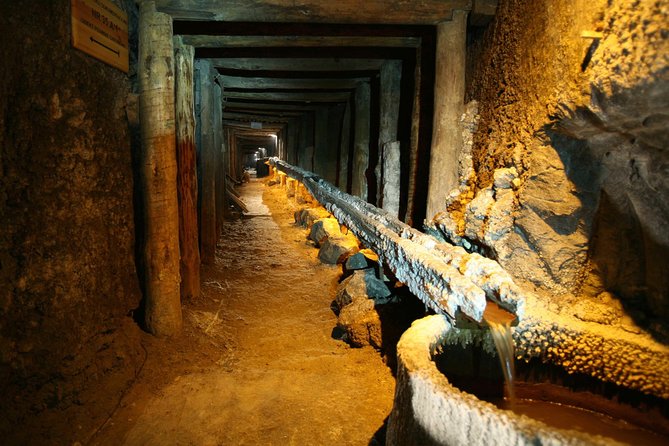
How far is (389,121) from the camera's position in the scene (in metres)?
5.68

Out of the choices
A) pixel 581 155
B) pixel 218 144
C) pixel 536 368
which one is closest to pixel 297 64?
pixel 218 144

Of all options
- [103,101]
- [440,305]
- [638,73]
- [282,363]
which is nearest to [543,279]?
[440,305]

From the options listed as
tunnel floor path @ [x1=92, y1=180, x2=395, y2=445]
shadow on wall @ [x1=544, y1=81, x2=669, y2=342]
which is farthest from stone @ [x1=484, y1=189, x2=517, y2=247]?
tunnel floor path @ [x1=92, y1=180, x2=395, y2=445]

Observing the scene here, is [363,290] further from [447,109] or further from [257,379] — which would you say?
[447,109]

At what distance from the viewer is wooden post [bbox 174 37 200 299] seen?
429 cm

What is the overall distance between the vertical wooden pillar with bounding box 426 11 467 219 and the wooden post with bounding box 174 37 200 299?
278 cm

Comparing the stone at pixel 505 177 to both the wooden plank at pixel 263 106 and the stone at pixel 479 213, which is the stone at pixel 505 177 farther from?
the wooden plank at pixel 263 106

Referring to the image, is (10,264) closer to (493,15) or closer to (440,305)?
(440,305)

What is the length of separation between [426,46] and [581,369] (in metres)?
3.54

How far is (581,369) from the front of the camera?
8.34 feet

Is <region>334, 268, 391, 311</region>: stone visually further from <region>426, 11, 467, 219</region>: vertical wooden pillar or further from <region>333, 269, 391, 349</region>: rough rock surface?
<region>426, 11, 467, 219</region>: vertical wooden pillar

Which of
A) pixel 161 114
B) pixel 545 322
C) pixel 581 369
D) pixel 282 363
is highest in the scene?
pixel 161 114

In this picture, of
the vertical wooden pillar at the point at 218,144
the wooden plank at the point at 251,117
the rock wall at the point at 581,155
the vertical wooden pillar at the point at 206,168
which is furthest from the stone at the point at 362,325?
the wooden plank at the point at 251,117

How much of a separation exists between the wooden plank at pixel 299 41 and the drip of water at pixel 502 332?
3206mm
